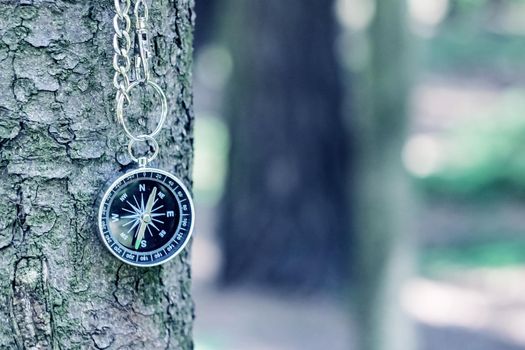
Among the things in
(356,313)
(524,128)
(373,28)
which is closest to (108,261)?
(373,28)

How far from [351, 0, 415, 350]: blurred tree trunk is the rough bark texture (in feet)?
10.7

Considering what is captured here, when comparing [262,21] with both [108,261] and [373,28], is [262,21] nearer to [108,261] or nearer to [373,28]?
[373,28]

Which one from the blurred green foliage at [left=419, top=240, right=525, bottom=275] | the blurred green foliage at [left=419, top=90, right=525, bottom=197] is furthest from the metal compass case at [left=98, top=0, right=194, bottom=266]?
the blurred green foliage at [left=419, top=90, right=525, bottom=197]

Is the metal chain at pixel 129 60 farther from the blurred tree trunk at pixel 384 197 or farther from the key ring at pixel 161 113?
the blurred tree trunk at pixel 384 197

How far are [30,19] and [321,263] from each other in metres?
7.21

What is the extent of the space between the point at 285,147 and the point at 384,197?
11.3 feet

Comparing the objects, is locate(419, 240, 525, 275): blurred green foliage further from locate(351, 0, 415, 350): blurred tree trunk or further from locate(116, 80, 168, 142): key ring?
locate(116, 80, 168, 142): key ring

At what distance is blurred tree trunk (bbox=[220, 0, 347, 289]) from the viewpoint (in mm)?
8445

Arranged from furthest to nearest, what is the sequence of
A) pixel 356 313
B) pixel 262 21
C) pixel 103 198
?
1. pixel 262 21
2. pixel 356 313
3. pixel 103 198

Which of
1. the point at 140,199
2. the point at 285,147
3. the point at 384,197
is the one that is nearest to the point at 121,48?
the point at 140,199

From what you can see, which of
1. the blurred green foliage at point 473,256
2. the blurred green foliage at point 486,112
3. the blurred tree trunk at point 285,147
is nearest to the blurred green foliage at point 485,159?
the blurred green foliage at point 486,112

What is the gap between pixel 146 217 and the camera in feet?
5.85

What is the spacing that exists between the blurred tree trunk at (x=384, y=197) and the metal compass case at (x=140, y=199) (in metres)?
3.20

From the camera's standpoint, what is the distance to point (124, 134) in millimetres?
1813
